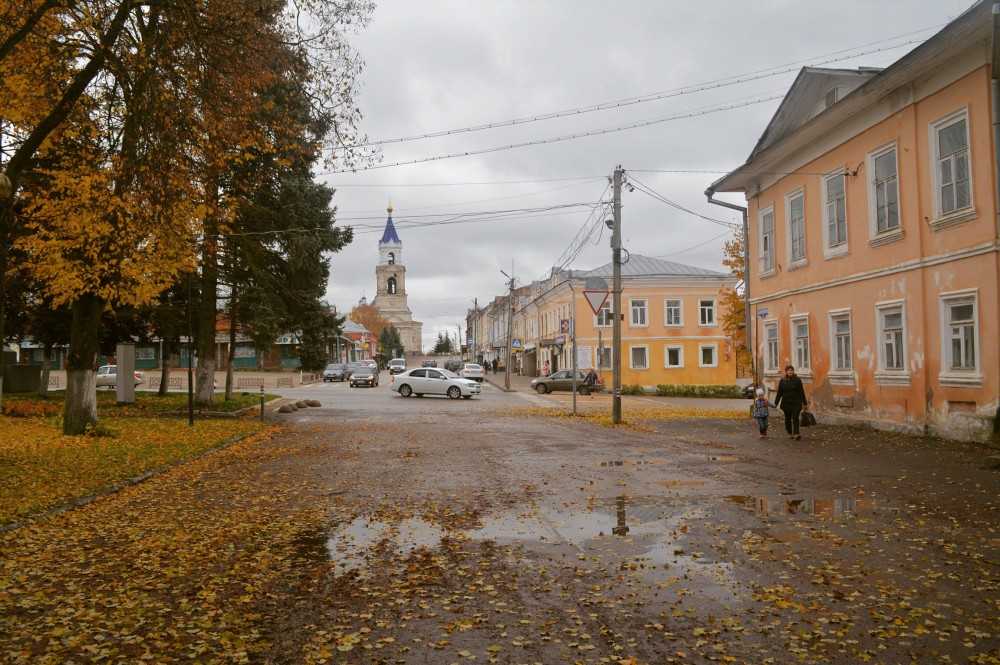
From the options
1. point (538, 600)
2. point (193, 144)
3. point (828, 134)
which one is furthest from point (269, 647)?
point (828, 134)

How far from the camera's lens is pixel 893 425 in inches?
708

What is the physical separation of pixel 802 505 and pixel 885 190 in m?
12.0

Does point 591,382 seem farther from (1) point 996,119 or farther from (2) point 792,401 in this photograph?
(1) point 996,119

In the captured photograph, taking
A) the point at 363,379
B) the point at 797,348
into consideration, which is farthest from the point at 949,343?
the point at 363,379

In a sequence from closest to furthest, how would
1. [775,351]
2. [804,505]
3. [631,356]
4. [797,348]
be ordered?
1. [804,505]
2. [797,348]
3. [775,351]
4. [631,356]

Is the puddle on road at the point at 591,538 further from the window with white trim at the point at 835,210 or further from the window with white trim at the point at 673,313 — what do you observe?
the window with white trim at the point at 673,313

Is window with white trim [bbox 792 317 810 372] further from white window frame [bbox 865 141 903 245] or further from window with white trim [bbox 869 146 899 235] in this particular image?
window with white trim [bbox 869 146 899 235]

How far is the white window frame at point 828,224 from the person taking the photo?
2006 centimetres

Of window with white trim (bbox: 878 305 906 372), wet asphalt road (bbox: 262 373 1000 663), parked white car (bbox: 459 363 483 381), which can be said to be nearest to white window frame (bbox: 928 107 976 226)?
window with white trim (bbox: 878 305 906 372)

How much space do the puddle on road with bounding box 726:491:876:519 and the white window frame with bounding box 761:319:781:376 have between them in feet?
49.4

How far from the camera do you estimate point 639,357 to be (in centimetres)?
5506

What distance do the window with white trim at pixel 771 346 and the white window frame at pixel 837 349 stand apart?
345cm

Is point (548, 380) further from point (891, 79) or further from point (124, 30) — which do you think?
point (124, 30)

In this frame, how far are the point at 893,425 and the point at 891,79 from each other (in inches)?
303
